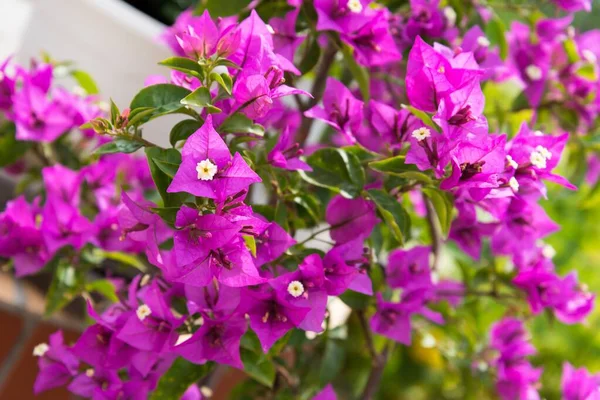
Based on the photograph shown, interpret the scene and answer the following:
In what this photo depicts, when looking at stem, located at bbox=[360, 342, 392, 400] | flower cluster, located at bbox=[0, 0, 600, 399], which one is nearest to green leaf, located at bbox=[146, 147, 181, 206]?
flower cluster, located at bbox=[0, 0, 600, 399]

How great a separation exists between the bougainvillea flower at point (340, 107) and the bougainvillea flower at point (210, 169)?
0.22 metres

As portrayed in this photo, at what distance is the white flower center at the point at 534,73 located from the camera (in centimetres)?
106

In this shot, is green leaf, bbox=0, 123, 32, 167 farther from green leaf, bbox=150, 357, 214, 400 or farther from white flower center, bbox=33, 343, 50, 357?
green leaf, bbox=150, 357, 214, 400

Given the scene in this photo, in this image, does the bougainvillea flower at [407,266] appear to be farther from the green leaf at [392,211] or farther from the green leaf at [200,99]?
the green leaf at [200,99]

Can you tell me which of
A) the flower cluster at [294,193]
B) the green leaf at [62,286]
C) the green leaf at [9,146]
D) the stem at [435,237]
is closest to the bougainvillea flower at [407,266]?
the flower cluster at [294,193]

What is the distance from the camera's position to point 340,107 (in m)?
0.79

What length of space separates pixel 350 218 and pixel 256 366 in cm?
21

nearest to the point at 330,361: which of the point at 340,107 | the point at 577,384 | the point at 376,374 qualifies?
the point at 376,374

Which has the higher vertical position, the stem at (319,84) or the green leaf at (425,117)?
the green leaf at (425,117)

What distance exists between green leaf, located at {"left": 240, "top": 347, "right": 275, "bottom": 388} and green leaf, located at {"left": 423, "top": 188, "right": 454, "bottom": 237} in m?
0.26

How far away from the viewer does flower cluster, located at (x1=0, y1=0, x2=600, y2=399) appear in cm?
64

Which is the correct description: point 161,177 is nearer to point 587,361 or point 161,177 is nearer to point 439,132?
point 439,132

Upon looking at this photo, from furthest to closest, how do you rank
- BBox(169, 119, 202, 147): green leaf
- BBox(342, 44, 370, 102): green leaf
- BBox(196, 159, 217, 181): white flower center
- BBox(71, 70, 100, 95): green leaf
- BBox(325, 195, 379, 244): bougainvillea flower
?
BBox(71, 70, 100, 95): green leaf, BBox(342, 44, 370, 102): green leaf, BBox(325, 195, 379, 244): bougainvillea flower, BBox(169, 119, 202, 147): green leaf, BBox(196, 159, 217, 181): white flower center

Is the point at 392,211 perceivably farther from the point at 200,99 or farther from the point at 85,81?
the point at 85,81
